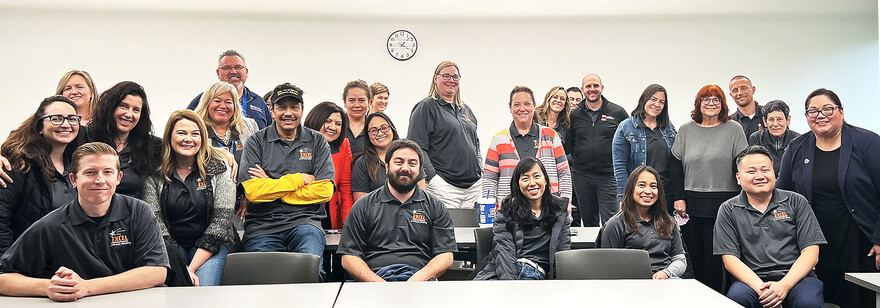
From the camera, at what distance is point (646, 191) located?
3.49 m

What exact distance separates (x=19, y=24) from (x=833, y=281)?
7996mm

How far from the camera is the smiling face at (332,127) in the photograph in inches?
174

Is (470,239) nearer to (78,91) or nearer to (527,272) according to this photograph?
(527,272)

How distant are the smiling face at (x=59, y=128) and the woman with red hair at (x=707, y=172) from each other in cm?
350

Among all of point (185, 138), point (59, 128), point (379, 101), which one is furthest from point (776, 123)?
point (59, 128)

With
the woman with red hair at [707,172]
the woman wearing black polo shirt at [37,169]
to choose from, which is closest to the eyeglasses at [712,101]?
the woman with red hair at [707,172]

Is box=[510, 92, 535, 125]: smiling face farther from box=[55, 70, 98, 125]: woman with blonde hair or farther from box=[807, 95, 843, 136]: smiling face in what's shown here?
box=[55, 70, 98, 125]: woman with blonde hair

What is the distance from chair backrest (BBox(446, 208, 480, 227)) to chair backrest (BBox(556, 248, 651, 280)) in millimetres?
1400

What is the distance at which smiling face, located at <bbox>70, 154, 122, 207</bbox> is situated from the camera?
2.43m

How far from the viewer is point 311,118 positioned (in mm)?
4461

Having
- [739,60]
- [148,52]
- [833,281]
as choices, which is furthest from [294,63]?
[833,281]

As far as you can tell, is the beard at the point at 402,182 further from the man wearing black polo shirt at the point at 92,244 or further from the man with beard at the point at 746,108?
the man with beard at the point at 746,108

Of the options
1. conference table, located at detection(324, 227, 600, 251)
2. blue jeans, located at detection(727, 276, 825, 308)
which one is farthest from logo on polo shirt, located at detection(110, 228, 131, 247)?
blue jeans, located at detection(727, 276, 825, 308)

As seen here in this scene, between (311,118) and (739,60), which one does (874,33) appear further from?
(311,118)
